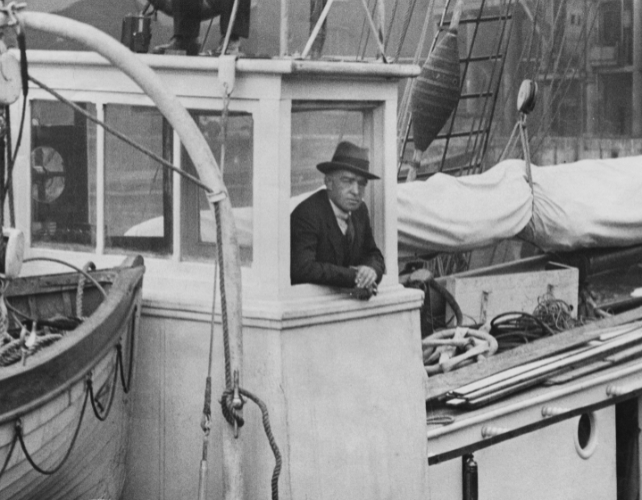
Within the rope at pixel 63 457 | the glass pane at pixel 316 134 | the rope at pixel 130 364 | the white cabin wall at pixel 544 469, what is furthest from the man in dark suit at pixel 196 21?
the white cabin wall at pixel 544 469

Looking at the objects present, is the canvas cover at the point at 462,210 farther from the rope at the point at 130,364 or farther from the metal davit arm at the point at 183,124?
the metal davit arm at the point at 183,124

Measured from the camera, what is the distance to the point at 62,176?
6598 mm

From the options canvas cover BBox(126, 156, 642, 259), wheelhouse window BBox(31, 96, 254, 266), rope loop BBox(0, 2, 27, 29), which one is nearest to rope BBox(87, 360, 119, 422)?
wheelhouse window BBox(31, 96, 254, 266)

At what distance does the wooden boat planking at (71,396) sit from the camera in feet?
16.5

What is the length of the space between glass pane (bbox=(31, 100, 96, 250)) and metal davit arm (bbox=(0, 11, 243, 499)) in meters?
1.10

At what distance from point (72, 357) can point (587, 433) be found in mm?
3503

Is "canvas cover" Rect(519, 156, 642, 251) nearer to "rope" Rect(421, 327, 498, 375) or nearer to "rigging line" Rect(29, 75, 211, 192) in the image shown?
"rope" Rect(421, 327, 498, 375)

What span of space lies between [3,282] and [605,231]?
5.20 meters

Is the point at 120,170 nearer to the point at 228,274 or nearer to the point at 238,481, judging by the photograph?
the point at 228,274

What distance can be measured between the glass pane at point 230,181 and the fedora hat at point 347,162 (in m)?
0.38

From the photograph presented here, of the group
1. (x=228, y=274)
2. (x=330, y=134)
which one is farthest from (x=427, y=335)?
(x=228, y=274)

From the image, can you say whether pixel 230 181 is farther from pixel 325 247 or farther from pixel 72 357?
pixel 72 357

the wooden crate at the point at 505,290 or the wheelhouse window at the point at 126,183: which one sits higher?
the wheelhouse window at the point at 126,183

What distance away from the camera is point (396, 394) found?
6324 mm
